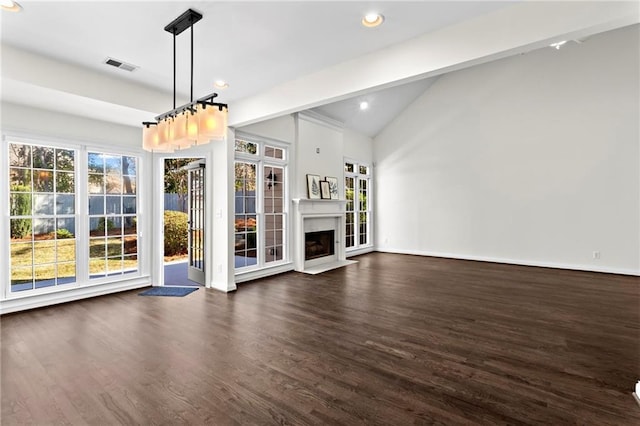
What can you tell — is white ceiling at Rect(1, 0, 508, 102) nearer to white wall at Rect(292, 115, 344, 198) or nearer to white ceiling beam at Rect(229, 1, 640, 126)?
white ceiling beam at Rect(229, 1, 640, 126)

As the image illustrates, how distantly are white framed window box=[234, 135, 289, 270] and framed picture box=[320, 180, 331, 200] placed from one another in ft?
3.05

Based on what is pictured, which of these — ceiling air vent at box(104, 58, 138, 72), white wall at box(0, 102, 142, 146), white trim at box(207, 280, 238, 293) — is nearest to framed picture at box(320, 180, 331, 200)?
white trim at box(207, 280, 238, 293)

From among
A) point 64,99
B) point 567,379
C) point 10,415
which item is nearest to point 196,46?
point 64,99

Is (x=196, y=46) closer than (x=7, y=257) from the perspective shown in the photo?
Yes

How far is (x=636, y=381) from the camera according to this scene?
7.71 feet

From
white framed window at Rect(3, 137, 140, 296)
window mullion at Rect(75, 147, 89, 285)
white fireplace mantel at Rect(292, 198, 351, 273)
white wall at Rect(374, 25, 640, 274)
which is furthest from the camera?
white fireplace mantel at Rect(292, 198, 351, 273)

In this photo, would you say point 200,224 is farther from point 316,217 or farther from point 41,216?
point 316,217

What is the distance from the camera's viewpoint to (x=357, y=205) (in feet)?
29.2

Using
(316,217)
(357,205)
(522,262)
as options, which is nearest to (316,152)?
(316,217)

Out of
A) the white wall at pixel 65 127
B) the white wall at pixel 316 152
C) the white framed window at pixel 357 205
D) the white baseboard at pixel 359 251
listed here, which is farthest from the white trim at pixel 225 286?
the white framed window at pixel 357 205

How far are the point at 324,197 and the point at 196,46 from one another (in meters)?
4.22

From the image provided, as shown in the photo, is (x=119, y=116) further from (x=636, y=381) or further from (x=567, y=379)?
(x=636, y=381)

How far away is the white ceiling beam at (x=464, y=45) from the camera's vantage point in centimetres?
236

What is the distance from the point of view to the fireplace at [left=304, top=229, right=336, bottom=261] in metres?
6.80
